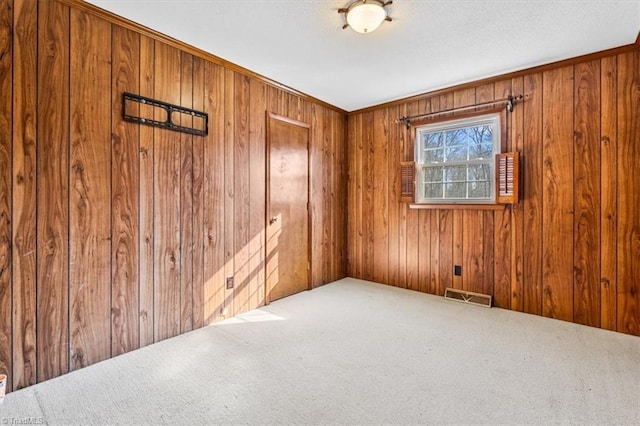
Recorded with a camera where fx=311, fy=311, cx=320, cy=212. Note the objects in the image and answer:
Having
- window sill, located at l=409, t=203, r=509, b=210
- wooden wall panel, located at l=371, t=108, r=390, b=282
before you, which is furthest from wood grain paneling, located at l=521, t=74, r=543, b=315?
wooden wall panel, located at l=371, t=108, r=390, b=282

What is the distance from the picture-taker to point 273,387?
1903 mm

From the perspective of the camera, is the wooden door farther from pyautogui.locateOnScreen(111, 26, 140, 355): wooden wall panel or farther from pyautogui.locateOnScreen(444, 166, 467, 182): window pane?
pyautogui.locateOnScreen(444, 166, 467, 182): window pane

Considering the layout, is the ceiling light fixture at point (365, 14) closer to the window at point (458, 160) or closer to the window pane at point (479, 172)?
the window at point (458, 160)

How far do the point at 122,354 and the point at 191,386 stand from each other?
2.52 ft

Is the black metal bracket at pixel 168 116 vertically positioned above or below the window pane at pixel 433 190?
above

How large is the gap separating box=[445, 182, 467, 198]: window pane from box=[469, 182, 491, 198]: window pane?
0.06 m

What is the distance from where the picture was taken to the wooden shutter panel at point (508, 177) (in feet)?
10.1

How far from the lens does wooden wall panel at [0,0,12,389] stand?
1.82 m

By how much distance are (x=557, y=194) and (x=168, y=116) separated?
3600 mm

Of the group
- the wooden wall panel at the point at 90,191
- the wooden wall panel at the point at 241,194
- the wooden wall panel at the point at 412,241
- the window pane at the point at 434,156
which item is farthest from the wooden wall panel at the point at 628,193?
the wooden wall panel at the point at 90,191

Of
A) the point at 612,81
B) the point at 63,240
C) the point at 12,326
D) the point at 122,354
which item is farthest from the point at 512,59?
the point at 12,326

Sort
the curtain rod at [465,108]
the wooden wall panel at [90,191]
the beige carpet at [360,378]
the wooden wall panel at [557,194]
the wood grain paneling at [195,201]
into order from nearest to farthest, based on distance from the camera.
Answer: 1. the beige carpet at [360,378]
2. the wood grain paneling at [195,201]
3. the wooden wall panel at [90,191]
4. the wooden wall panel at [557,194]
5. the curtain rod at [465,108]

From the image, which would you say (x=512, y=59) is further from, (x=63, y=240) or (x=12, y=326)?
(x=12, y=326)

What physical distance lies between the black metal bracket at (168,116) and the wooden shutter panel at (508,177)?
290 centimetres
